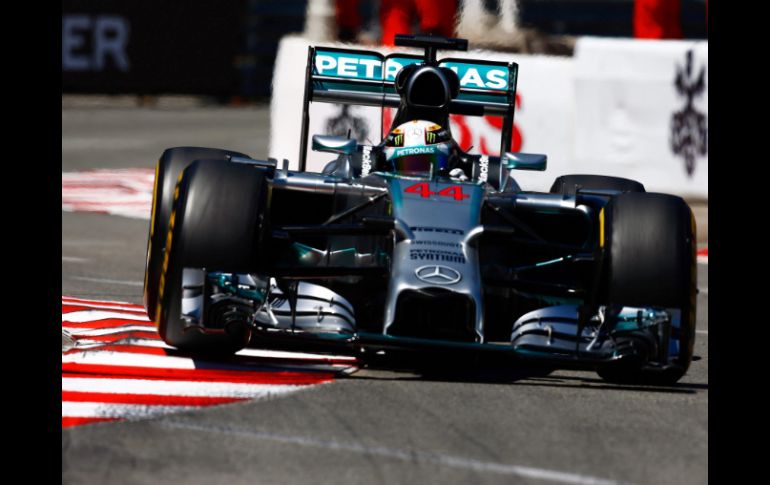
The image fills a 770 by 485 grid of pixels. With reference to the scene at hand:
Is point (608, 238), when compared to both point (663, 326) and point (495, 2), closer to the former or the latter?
point (663, 326)

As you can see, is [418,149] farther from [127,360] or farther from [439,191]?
[127,360]

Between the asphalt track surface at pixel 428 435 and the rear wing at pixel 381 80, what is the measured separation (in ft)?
7.07

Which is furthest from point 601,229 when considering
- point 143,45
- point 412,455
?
point 143,45

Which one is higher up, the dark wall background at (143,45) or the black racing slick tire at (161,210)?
the dark wall background at (143,45)

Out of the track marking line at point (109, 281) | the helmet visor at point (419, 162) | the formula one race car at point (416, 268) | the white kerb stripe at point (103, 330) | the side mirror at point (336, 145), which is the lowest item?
the white kerb stripe at point (103, 330)

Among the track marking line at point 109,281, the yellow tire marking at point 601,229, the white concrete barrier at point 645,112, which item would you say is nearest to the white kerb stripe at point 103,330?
the track marking line at point 109,281

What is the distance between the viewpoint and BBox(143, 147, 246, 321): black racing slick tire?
24.6ft

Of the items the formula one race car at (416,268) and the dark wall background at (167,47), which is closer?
the formula one race car at (416,268)

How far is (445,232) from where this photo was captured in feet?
22.5

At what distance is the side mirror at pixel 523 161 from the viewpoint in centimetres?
812

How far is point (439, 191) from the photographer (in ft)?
23.6

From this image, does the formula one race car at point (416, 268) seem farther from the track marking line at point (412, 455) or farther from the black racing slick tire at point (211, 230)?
the track marking line at point (412, 455)

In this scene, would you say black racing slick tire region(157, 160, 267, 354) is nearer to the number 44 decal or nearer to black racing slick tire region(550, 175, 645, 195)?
the number 44 decal

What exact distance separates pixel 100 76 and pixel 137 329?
63.7 ft
